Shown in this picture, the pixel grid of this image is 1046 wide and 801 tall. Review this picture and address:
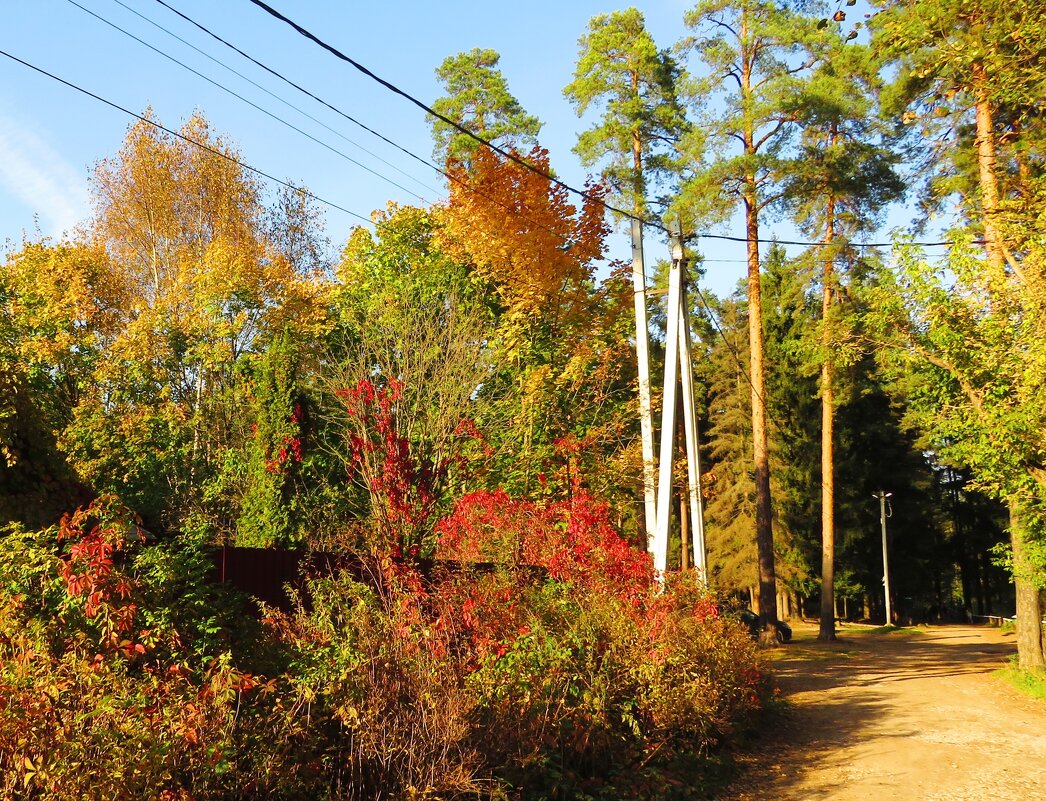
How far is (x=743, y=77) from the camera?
22422mm

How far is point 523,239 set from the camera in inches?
826

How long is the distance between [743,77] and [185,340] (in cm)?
1498

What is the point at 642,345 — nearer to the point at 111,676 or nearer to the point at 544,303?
the point at 544,303

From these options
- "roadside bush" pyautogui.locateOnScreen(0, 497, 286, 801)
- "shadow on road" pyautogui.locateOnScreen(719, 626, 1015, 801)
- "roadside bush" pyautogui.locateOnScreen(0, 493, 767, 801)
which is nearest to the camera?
"roadside bush" pyautogui.locateOnScreen(0, 497, 286, 801)

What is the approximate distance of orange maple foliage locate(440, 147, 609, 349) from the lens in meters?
20.5

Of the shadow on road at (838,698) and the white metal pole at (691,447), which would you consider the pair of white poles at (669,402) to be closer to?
the white metal pole at (691,447)

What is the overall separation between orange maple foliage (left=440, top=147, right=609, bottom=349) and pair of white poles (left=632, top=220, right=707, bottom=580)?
18.7ft

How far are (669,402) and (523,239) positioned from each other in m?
9.58

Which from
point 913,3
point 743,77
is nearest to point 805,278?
point 743,77

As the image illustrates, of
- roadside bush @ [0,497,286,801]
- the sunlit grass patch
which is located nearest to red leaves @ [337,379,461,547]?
roadside bush @ [0,497,286,801]

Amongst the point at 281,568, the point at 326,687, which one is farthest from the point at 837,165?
the point at 326,687

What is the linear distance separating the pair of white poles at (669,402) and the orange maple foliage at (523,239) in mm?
5687

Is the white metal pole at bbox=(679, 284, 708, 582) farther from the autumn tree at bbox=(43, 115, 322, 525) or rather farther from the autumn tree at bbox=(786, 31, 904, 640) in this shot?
the autumn tree at bbox=(43, 115, 322, 525)

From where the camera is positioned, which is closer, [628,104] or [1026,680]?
[1026,680]
